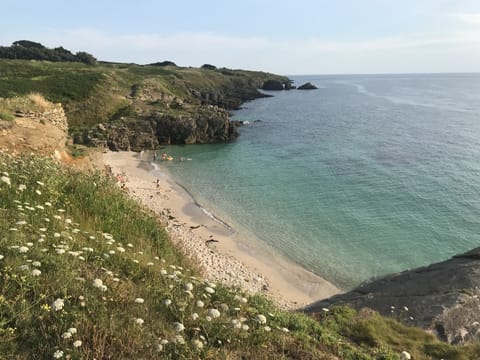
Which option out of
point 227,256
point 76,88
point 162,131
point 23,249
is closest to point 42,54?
point 76,88

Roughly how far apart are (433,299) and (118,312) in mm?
11912

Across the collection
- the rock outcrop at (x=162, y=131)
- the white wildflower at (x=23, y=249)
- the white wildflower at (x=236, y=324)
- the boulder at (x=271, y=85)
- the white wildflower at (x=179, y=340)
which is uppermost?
the boulder at (x=271, y=85)

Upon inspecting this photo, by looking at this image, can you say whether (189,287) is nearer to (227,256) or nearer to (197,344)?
(197,344)

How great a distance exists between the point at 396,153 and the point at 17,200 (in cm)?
5267

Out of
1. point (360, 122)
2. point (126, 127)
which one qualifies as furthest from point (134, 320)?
point (360, 122)

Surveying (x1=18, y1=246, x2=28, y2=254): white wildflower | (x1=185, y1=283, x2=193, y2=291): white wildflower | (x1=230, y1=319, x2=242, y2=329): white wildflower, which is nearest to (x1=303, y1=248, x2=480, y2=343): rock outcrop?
(x1=185, y1=283, x2=193, y2=291): white wildflower

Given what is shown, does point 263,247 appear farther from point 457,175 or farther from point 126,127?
point 126,127

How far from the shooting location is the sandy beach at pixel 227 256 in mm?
20469

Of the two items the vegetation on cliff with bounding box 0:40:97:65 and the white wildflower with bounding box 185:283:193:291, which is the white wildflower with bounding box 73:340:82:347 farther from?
the vegetation on cliff with bounding box 0:40:97:65

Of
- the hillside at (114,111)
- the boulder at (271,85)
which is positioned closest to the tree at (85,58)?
the hillside at (114,111)

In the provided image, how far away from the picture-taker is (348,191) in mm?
37312

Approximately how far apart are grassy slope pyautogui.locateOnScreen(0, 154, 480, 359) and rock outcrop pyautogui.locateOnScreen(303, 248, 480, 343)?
6.99 feet

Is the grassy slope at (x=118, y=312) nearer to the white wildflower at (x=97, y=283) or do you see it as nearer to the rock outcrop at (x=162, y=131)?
the white wildflower at (x=97, y=283)

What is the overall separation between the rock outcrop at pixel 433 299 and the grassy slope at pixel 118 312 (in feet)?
6.99
